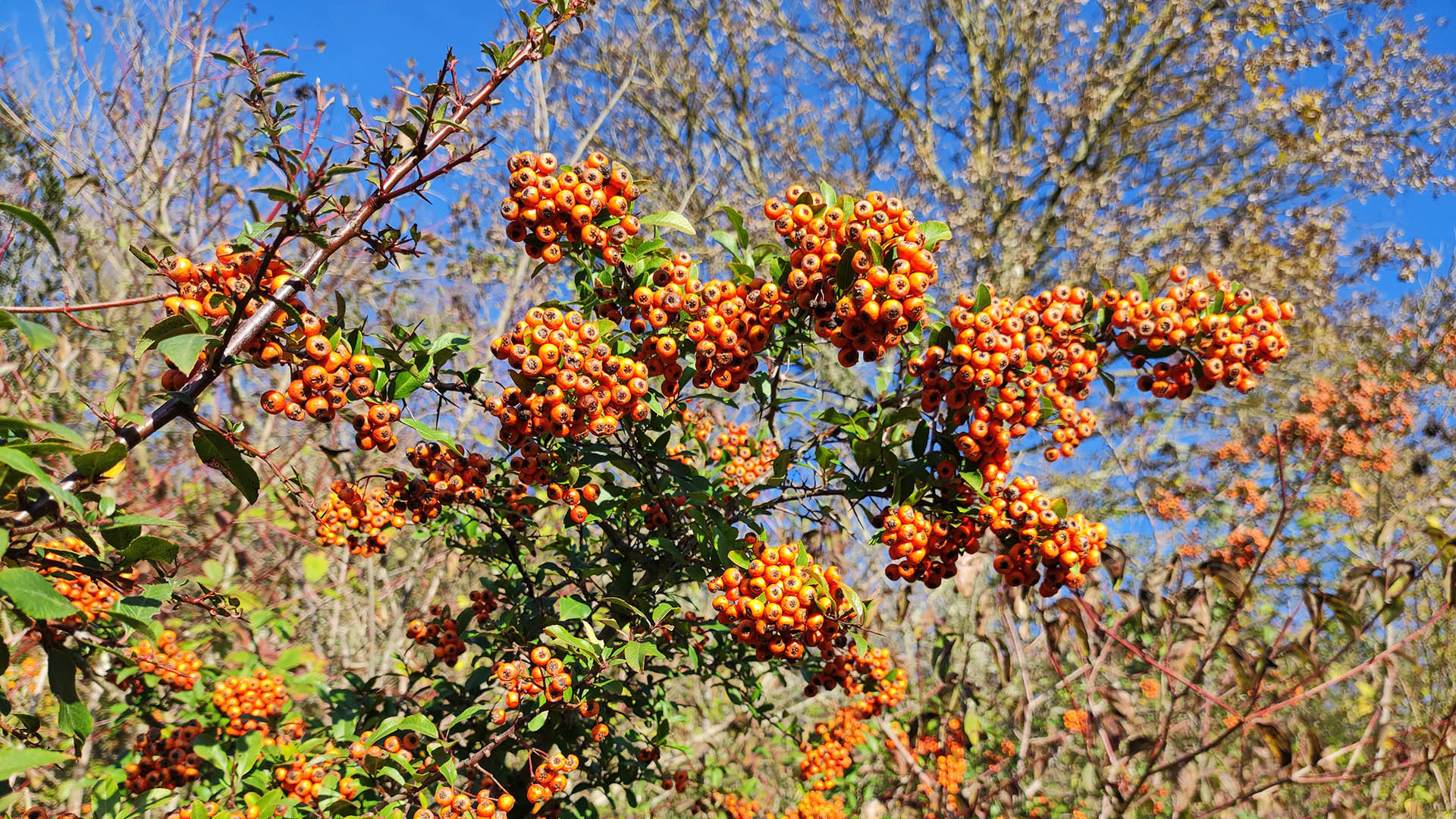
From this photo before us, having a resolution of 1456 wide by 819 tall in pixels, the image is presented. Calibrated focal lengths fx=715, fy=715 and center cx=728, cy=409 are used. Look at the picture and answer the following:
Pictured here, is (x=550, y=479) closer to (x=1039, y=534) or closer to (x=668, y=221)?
(x=668, y=221)

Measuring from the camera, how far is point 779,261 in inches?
93.5

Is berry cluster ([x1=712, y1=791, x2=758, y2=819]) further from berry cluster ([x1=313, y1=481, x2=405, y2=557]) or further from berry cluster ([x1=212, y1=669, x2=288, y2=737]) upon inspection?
berry cluster ([x1=313, y1=481, x2=405, y2=557])

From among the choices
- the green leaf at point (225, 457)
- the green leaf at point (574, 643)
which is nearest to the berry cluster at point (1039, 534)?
the green leaf at point (574, 643)

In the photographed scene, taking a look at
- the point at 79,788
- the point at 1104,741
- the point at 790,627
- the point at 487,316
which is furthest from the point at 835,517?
the point at 487,316

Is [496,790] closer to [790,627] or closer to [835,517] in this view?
[790,627]

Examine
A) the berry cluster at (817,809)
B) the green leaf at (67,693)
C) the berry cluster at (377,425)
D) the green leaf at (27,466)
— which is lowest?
the green leaf at (67,693)

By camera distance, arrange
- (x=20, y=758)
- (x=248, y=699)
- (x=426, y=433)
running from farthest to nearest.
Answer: (x=248, y=699), (x=426, y=433), (x=20, y=758)

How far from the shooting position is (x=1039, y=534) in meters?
2.29

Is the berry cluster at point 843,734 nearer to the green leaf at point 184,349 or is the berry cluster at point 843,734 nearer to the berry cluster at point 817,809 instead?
the berry cluster at point 817,809

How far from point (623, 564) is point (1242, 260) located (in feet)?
38.9

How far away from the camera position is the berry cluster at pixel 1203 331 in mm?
2338

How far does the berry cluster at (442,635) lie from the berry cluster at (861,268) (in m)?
2.19

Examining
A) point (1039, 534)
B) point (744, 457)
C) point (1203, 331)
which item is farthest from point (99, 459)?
point (1203, 331)

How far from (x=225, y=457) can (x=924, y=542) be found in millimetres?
1914
